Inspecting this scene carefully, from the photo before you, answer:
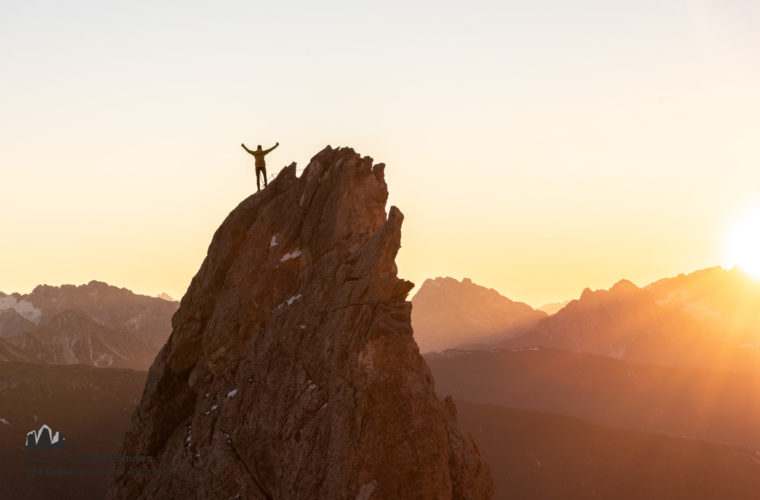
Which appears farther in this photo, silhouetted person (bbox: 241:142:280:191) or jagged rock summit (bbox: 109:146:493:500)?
silhouetted person (bbox: 241:142:280:191)

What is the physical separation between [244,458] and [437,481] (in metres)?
14.1

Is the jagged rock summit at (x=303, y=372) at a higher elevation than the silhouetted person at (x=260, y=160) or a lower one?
lower

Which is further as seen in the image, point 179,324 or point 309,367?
point 179,324

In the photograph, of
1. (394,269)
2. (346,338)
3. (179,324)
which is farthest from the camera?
(179,324)

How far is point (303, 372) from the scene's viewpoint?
47.6 m

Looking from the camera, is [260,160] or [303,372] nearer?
[303,372]

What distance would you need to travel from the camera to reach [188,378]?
57.9 metres

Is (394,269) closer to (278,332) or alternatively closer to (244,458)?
(278,332)

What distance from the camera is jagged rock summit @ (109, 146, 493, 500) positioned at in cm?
4188

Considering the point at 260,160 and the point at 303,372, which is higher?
the point at 260,160

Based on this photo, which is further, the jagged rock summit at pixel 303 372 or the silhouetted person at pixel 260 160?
the silhouetted person at pixel 260 160

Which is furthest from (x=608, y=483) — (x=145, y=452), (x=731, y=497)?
(x=145, y=452)

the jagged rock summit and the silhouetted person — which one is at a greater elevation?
the silhouetted person

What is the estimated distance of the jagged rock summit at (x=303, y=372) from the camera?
41.9 metres
